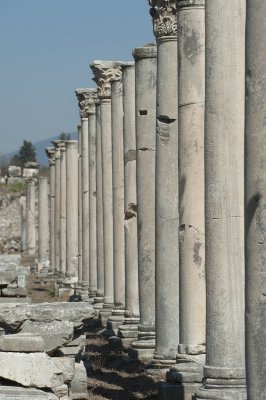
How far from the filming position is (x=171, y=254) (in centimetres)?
1997

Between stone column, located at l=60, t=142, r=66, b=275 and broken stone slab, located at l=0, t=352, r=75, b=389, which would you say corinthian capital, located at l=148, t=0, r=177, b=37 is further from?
stone column, located at l=60, t=142, r=66, b=275

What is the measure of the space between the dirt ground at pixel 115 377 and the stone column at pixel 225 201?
2.99 metres

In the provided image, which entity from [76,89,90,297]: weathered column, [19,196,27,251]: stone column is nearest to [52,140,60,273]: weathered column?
[76,89,90,297]: weathered column

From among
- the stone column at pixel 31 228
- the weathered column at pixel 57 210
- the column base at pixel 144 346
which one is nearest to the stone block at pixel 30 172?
the stone column at pixel 31 228

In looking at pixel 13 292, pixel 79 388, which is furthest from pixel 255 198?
pixel 13 292

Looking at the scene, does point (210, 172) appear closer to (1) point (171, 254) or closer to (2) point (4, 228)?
(1) point (171, 254)

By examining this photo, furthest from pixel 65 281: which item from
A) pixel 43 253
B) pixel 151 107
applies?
pixel 151 107

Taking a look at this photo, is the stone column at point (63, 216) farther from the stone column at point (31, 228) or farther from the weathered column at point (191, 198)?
the weathered column at point (191, 198)

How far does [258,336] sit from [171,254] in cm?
972

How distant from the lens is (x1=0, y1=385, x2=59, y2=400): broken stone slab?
13.6 meters

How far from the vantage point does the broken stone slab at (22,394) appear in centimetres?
1365

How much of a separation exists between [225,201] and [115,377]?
6.23m

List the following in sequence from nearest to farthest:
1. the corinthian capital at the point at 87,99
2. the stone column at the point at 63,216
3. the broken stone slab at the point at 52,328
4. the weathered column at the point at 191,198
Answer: the broken stone slab at the point at 52,328 < the weathered column at the point at 191,198 < the corinthian capital at the point at 87,99 < the stone column at the point at 63,216

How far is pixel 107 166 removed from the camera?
32.2 meters
